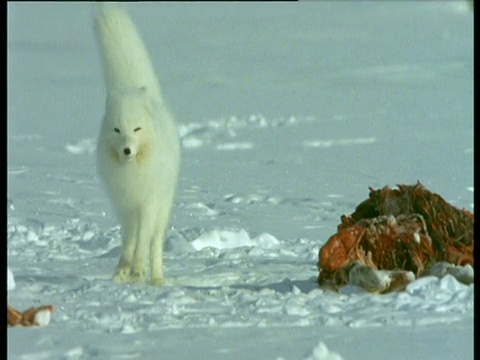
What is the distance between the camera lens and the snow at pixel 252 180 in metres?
3.39

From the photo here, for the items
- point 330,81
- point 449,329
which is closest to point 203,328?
point 449,329

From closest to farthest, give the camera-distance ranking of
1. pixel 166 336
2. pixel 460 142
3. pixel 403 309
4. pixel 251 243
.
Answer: pixel 166 336 < pixel 403 309 < pixel 251 243 < pixel 460 142

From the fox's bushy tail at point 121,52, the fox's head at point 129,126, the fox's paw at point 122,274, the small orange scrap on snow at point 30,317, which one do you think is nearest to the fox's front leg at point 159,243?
the fox's paw at point 122,274

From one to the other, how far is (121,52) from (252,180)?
1.85 meters

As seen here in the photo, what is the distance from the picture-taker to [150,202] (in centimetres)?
432

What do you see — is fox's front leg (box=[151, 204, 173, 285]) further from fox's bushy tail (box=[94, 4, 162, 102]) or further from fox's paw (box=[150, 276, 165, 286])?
fox's bushy tail (box=[94, 4, 162, 102])

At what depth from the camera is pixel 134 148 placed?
13.5 feet

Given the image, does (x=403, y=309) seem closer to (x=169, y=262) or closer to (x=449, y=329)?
(x=449, y=329)

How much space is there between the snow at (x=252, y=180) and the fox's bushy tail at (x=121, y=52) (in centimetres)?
Result: 83

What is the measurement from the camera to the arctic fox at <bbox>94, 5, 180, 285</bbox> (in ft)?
13.6

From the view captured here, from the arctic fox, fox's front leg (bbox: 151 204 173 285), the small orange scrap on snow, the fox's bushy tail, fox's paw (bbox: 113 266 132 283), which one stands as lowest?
the small orange scrap on snow

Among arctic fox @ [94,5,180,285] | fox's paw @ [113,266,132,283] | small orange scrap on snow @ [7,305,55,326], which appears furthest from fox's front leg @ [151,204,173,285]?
small orange scrap on snow @ [7,305,55,326]

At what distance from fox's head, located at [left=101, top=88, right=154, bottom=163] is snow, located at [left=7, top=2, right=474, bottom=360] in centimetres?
56

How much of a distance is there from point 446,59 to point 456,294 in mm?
4258
